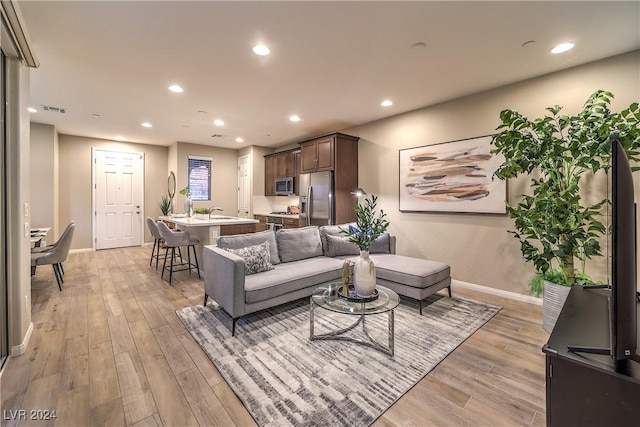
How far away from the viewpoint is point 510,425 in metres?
1.57

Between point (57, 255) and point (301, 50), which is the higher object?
point (301, 50)

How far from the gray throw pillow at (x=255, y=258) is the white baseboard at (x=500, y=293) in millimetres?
2703

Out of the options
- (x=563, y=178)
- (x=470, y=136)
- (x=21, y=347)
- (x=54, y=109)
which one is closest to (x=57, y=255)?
(x=21, y=347)

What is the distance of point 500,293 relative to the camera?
3.58 m

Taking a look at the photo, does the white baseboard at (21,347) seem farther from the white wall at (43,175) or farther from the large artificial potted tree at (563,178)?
the large artificial potted tree at (563,178)

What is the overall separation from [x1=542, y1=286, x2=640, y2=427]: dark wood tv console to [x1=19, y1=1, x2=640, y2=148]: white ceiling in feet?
7.55

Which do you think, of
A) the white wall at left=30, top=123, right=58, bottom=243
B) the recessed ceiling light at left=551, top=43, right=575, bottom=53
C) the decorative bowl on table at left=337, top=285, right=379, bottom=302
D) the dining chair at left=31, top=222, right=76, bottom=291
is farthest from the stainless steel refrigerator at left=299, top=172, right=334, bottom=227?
the white wall at left=30, top=123, right=58, bottom=243

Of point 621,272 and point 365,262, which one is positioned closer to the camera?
point 621,272

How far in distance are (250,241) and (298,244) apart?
67 centimetres

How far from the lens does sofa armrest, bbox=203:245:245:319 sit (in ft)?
8.45

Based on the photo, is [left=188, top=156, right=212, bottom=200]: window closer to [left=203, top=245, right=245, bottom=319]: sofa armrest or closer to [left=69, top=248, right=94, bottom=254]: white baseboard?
[left=69, top=248, right=94, bottom=254]: white baseboard

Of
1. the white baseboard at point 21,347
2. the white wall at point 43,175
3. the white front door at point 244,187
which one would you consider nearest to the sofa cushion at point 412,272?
the white baseboard at point 21,347

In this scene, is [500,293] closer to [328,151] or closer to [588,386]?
[588,386]

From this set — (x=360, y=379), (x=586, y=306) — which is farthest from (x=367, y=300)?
(x=586, y=306)
